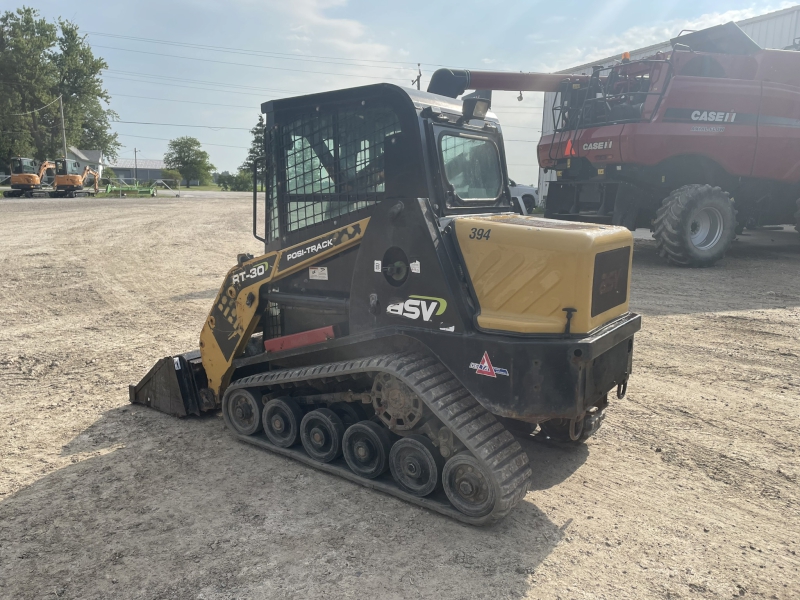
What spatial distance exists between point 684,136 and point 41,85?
6185 cm

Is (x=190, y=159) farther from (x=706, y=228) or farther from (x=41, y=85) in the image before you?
(x=706, y=228)

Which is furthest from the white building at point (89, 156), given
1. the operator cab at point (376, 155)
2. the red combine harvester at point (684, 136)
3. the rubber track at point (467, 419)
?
the rubber track at point (467, 419)

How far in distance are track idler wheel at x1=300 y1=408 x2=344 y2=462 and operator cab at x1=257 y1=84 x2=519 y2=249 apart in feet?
4.73

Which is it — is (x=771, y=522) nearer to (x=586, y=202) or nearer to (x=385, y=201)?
(x=385, y=201)

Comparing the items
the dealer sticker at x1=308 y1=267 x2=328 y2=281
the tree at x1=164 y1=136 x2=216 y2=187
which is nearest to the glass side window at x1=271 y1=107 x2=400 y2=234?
the dealer sticker at x1=308 y1=267 x2=328 y2=281

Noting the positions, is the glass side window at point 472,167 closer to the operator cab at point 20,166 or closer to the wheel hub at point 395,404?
the wheel hub at point 395,404

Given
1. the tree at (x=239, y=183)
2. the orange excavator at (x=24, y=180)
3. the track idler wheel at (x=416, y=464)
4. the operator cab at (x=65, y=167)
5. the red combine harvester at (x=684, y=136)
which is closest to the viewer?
the track idler wheel at (x=416, y=464)

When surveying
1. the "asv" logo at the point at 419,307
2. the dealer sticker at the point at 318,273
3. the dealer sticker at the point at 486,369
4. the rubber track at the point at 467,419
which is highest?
the dealer sticker at the point at 318,273

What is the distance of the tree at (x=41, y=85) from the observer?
5478cm

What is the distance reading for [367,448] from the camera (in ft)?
13.4

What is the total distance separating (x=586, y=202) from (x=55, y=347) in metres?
9.86

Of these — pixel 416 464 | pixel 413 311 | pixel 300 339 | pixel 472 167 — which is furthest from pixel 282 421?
pixel 472 167

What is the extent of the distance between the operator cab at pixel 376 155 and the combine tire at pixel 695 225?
24.0 ft

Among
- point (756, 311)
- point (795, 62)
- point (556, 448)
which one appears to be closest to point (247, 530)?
point (556, 448)
